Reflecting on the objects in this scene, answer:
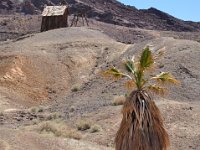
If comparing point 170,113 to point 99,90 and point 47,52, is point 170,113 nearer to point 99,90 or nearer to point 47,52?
point 99,90

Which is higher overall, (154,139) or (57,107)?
(154,139)

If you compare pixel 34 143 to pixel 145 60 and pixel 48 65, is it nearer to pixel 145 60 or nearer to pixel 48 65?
pixel 145 60

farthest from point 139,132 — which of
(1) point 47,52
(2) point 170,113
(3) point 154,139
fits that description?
(1) point 47,52

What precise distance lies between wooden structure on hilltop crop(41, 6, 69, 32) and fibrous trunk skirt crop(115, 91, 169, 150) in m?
53.9

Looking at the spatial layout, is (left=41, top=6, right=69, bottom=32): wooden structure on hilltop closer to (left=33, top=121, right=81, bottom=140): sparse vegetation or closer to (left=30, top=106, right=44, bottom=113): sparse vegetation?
(left=30, top=106, right=44, bottom=113): sparse vegetation

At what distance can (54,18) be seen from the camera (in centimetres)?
7294

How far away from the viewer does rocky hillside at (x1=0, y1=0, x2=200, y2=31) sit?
133 metres

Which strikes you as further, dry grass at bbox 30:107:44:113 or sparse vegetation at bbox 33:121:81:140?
dry grass at bbox 30:107:44:113

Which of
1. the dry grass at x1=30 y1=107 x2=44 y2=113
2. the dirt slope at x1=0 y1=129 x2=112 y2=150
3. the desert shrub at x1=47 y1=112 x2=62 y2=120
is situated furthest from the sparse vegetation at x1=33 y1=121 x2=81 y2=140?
the dry grass at x1=30 y1=107 x2=44 y2=113

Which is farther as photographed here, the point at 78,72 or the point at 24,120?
the point at 78,72

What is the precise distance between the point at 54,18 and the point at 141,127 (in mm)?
55969

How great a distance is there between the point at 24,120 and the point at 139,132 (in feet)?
60.7

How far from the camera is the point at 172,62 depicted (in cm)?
4488

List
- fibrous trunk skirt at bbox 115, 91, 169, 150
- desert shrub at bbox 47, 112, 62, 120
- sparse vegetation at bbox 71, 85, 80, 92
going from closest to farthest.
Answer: fibrous trunk skirt at bbox 115, 91, 169, 150, desert shrub at bbox 47, 112, 62, 120, sparse vegetation at bbox 71, 85, 80, 92
